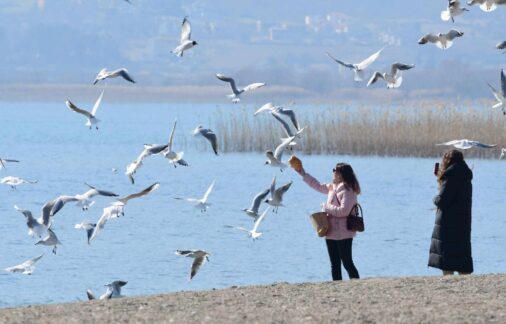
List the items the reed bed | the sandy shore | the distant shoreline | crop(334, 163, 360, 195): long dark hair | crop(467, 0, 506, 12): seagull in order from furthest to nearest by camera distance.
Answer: the distant shoreline < the reed bed < crop(467, 0, 506, 12): seagull < crop(334, 163, 360, 195): long dark hair < the sandy shore

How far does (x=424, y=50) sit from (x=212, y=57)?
23.1 meters

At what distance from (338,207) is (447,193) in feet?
2.76

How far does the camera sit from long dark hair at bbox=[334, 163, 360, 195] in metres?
11.3

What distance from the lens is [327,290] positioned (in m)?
10.8

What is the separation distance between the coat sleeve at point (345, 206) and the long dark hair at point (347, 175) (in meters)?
0.04

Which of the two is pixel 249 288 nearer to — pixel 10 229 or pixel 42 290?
pixel 42 290

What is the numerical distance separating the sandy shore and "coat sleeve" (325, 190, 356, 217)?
528 mm

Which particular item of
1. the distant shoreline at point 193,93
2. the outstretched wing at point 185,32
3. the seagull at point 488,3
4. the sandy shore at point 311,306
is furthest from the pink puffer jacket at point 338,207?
the distant shoreline at point 193,93

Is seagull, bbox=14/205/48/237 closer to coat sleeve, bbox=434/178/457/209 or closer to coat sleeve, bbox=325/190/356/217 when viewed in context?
coat sleeve, bbox=325/190/356/217

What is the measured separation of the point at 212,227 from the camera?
2602 cm

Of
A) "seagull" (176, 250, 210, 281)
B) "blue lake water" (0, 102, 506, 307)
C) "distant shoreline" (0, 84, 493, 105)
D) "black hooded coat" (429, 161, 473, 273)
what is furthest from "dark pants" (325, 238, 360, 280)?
"distant shoreline" (0, 84, 493, 105)

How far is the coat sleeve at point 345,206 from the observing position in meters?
11.4

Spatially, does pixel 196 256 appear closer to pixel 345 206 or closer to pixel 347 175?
pixel 345 206

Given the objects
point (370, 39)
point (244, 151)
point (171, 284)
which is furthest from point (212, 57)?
point (171, 284)
